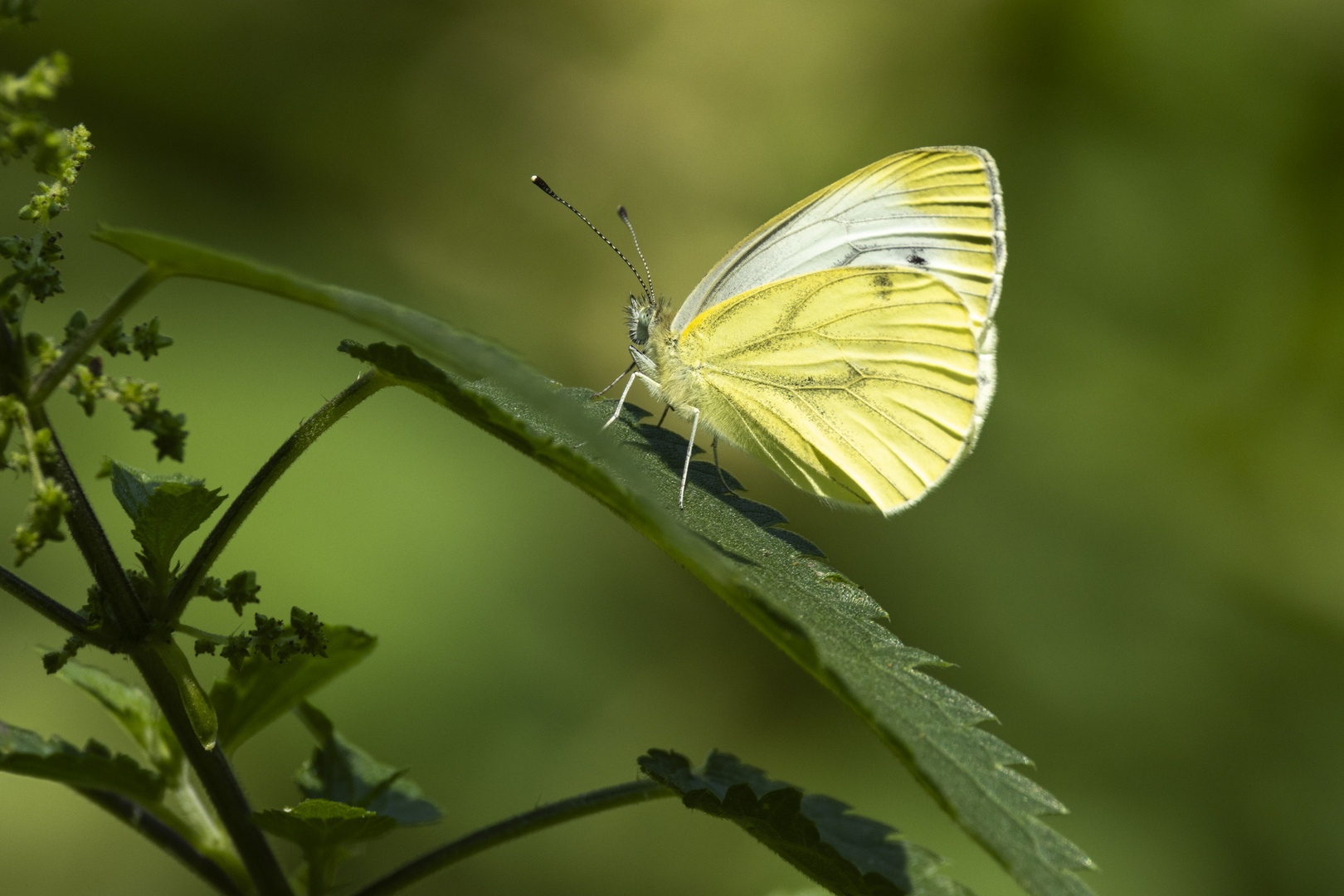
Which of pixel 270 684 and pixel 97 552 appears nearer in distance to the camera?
pixel 97 552

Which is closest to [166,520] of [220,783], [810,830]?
[220,783]

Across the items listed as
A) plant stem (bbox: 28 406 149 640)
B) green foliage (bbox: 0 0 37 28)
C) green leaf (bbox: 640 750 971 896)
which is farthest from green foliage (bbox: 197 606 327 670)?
green foliage (bbox: 0 0 37 28)

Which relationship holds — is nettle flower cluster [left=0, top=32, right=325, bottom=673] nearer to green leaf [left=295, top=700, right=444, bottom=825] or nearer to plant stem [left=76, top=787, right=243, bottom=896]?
plant stem [left=76, top=787, right=243, bottom=896]

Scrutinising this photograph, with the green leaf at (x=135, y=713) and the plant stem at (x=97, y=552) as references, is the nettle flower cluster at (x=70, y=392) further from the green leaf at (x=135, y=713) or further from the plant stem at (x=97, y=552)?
the green leaf at (x=135, y=713)

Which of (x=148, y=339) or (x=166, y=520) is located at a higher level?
(x=148, y=339)

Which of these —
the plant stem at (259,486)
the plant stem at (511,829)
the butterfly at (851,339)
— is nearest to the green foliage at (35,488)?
the plant stem at (259,486)

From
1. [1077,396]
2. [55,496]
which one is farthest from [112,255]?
[1077,396]

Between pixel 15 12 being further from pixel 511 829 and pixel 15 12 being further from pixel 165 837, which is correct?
pixel 511 829
